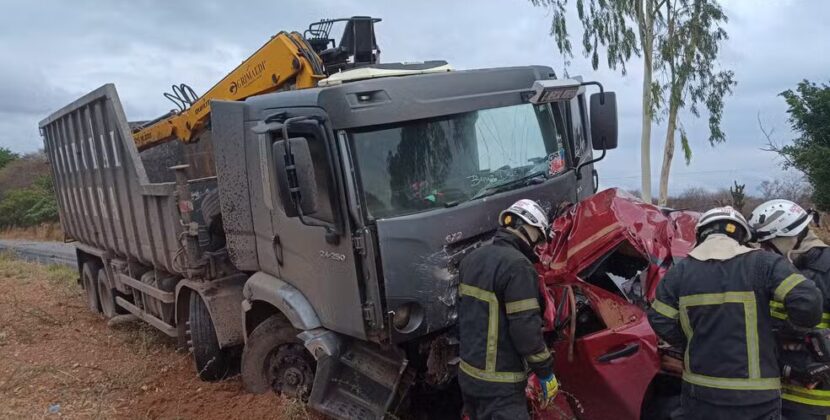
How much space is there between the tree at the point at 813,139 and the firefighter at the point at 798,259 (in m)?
14.2

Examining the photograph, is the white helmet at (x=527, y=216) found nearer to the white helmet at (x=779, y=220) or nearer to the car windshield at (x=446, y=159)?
→ the car windshield at (x=446, y=159)

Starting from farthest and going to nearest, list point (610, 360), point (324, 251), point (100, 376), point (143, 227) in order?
1. point (143, 227)
2. point (100, 376)
3. point (324, 251)
4. point (610, 360)

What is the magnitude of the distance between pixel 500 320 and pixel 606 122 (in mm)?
2202

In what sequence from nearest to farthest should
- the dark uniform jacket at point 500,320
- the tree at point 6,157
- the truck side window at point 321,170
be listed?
1. the dark uniform jacket at point 500,320
2. the truck side window at point 321,170
3. the tree at point 6,157

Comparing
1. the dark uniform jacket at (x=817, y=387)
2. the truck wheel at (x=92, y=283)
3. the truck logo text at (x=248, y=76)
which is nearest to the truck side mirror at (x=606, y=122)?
the dark uniform jacket at (x=817, y=387)

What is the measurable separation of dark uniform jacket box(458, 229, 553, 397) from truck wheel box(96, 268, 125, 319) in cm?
618

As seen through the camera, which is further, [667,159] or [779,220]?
[667,159]

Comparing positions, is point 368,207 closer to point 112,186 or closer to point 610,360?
point 610,360

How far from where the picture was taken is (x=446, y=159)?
387 centimetres

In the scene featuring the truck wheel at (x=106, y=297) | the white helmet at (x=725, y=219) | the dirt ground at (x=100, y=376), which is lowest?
the dirt ground at (x=100, y=376)

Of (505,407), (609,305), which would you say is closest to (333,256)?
(505,407)

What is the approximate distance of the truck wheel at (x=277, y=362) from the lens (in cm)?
454

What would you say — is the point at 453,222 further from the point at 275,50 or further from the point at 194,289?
the point at 194,289

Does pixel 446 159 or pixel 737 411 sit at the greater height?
pixel 446 159
